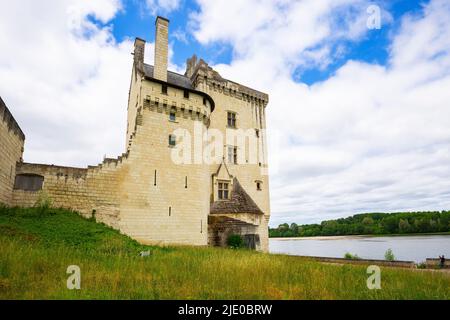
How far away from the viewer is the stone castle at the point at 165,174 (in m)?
14.8

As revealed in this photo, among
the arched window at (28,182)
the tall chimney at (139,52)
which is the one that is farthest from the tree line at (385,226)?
the arched window at (28,182)

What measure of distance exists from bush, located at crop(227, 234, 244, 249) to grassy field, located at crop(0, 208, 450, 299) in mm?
8293

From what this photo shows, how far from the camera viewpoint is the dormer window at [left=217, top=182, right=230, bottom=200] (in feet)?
73.2

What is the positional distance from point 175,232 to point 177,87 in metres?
Result: 9.85

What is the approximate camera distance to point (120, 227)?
1602 centimetres

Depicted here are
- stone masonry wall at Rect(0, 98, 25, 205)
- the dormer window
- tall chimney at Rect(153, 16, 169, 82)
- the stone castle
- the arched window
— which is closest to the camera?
stone masonry wall at Rect(0, 98, 25, 205)

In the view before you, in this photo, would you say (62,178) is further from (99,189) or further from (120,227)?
(120,227)

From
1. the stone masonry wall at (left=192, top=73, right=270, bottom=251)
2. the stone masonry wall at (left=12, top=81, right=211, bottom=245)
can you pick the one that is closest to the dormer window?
the stone masonry wall at (left=192, top=73, right=270, bottom=251)

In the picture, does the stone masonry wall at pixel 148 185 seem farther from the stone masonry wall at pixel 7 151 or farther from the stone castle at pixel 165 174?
the stone masonry wall at pixel 7 151

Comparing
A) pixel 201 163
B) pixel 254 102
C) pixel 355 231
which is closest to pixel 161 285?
pixel 201 163

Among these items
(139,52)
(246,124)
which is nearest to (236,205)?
(246,124)

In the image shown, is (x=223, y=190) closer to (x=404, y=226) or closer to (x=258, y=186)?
(x=258, y=186)

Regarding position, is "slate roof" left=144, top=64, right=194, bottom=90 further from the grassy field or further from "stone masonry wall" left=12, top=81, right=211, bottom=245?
the grassy field

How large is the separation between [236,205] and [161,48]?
42.8 feet
